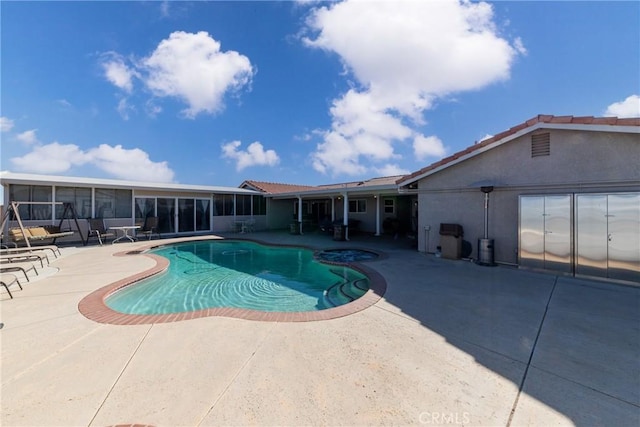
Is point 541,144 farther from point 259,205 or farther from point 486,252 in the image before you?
point 259,205

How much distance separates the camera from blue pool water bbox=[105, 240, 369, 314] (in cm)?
531

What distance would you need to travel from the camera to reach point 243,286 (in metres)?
6.58

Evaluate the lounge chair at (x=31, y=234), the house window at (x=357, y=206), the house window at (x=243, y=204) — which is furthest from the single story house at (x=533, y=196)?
the house window at (x=243, y=204)

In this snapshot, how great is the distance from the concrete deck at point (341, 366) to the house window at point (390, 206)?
13076 mm

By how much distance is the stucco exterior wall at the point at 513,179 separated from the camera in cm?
599

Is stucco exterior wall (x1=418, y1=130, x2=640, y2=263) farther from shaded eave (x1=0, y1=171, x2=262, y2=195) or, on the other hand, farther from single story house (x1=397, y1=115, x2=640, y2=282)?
shaded eave (x1=0, y1=171, x2=262, y2=195)

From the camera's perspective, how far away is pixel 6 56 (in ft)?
25.6

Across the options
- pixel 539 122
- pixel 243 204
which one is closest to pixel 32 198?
pixel 243 204

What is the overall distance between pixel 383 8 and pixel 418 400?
9.04 meters

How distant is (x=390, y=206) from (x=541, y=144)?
10.9 metres

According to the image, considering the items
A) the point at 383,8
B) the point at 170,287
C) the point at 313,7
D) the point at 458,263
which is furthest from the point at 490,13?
the point at 170,287

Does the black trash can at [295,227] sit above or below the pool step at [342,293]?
above

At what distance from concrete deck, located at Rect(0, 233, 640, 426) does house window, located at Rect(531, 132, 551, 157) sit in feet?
13.2

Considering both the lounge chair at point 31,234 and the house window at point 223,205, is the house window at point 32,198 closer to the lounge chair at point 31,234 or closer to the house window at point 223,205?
the lounge chair at point 31,234
